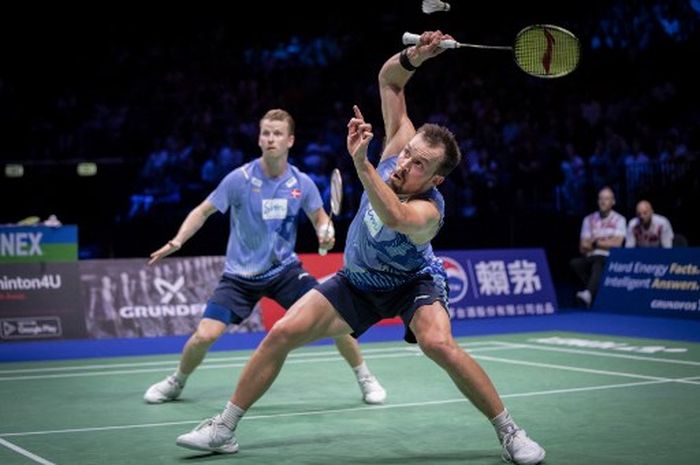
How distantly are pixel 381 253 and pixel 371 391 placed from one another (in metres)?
2.22

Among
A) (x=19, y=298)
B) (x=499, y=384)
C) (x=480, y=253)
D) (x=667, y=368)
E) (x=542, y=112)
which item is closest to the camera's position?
(x=499, y=384)

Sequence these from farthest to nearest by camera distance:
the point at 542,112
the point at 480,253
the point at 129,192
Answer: the point at 542,112
the point at 129,192
the point at 480,253

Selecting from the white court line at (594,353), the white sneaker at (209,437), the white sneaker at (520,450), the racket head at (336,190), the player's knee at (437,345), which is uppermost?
the racket head at (336,190)

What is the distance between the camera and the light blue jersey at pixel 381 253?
5.60 m

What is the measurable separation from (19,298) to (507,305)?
631 cm

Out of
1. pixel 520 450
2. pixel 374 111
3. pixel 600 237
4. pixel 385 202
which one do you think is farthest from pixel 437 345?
pixel 374 111

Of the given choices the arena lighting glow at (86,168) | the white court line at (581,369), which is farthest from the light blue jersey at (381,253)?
the arena lighting glow at (86,168)

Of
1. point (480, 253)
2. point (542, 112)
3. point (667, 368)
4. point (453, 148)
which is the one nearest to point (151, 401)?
point (453, 148)

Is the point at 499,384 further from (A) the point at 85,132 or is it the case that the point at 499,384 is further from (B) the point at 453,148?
(A) the point at 85,132

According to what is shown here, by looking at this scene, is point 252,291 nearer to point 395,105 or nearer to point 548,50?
point 395,105

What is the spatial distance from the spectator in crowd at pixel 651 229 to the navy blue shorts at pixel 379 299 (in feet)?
31.3

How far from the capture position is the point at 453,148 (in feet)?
18.0

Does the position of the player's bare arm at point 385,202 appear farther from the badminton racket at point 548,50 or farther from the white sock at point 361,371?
the white sock at point 361,371

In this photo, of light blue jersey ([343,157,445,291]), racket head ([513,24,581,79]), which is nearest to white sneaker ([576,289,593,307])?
racket head ([513,24,581,79])
